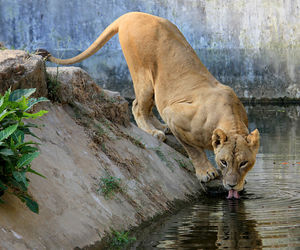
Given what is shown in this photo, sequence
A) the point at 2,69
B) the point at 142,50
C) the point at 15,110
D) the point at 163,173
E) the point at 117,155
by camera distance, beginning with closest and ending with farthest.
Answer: the point at 15,110
the point at 2,69
the point at 117,155
the point at 163,173
the point at 142,50

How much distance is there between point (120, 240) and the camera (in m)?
4.29

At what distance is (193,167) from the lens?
717 centimetres

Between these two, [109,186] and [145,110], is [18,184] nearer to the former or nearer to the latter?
[109,186]

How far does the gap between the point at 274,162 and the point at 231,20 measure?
13.7 metres

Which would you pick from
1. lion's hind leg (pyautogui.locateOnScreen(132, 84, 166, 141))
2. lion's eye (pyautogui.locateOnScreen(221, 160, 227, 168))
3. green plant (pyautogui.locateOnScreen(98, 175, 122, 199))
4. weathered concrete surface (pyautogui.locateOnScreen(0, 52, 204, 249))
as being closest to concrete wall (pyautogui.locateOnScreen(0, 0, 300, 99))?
lion's hind leg (pyautogui.locateOnScreen(132, 84, 166, 141))

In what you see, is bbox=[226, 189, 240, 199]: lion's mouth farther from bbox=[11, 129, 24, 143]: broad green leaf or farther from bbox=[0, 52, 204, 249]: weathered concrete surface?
bbox=[11, 129, 24, 143]: broad green leaf

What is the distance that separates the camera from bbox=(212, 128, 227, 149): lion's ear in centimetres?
573

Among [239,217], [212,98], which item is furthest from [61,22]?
[239,217]

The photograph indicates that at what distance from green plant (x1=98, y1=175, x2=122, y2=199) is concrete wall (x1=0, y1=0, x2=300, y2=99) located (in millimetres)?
→ 15869

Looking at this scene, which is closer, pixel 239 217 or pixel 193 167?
pixel 239 217

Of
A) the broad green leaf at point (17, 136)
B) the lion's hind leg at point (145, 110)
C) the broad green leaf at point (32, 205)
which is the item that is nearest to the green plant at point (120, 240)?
the broad green leaf at point (32, 205)

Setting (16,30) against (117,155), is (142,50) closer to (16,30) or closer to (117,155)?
(117,155)

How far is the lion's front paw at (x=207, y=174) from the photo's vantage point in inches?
261

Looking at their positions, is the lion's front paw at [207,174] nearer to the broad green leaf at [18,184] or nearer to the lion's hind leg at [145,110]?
the lion's hind leg at [145,110]
